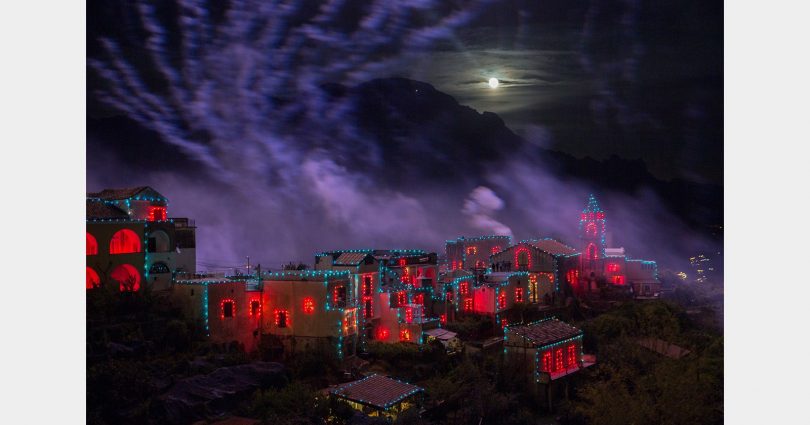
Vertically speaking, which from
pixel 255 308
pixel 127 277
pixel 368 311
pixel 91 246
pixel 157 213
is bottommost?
pixel 368 311

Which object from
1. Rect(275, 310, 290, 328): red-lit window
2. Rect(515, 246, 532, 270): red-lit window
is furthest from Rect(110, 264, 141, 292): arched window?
Rect(515, 246, 532, 270): red-lit window

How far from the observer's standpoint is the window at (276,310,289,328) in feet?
24.4

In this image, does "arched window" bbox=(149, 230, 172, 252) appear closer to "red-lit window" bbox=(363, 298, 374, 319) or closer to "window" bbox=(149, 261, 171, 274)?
"window" bbox=(149, 261, 171, 274)

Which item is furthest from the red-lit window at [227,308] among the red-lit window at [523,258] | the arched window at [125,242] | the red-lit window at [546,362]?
the red-lit window at [523,258]

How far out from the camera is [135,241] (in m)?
6.93

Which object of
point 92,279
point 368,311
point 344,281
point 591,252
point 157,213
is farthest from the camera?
point 591,252

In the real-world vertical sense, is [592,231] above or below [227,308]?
above

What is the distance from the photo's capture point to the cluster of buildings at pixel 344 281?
6875 mm

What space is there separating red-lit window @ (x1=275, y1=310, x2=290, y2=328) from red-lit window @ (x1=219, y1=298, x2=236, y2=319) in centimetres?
49

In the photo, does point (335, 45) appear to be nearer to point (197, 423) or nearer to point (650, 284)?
point (197, 423)

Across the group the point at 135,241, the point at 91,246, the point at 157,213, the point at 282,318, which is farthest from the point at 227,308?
the point at 91,246

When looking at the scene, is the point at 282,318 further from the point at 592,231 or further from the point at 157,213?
the point at 592,231

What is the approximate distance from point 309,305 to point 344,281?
1.68 ft

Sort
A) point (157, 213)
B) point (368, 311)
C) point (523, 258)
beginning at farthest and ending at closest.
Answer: point (523, 258), point (368, 311), point (157, 213)
